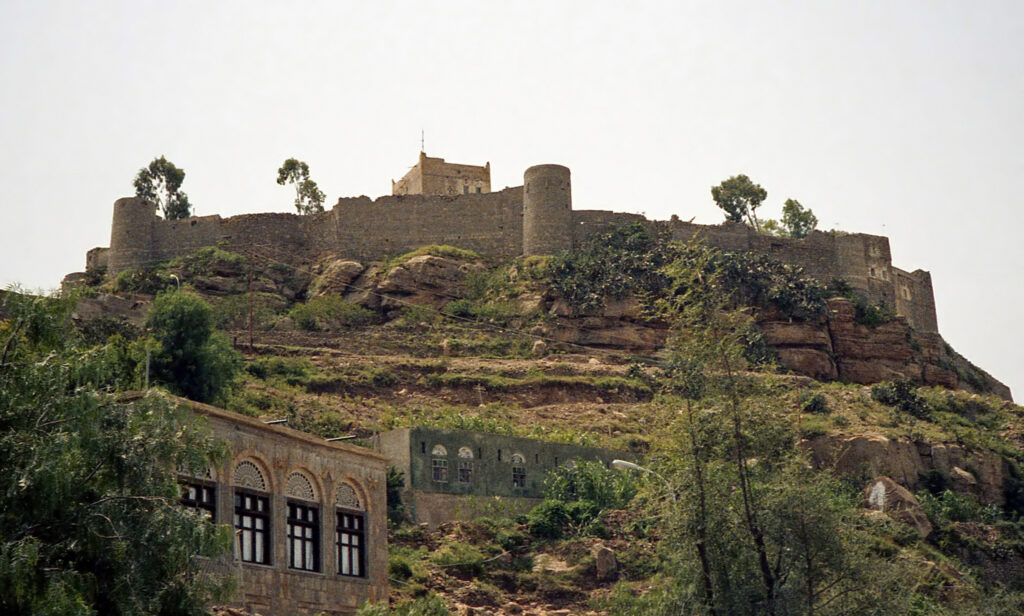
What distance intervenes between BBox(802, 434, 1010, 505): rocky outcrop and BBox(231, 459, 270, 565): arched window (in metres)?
24.2

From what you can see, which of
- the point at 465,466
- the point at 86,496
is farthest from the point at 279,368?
the point at 86,496

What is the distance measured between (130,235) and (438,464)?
2630 centimetres

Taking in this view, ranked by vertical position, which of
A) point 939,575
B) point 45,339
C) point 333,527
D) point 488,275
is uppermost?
point 488,275

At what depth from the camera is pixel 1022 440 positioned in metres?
52.9

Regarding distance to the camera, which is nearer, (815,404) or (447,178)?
(815,404)

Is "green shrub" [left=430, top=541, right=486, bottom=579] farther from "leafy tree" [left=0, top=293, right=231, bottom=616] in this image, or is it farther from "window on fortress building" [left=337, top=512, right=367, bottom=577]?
"leafy tree" [left=0, top=293, right=231, bottom=616]

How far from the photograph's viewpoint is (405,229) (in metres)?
61.0

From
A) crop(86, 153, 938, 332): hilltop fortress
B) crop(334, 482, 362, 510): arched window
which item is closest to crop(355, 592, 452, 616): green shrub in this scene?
crop(334, 482, 362, 510): arched window

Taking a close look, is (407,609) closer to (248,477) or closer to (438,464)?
(248,477)

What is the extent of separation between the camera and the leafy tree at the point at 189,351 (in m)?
40.7

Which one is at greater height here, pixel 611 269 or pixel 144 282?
pixel 611 269

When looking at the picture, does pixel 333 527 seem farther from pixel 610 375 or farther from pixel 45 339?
pixel 610 375

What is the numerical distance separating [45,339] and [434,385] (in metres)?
32.7

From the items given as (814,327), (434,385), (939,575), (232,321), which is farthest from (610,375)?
(939,575)
